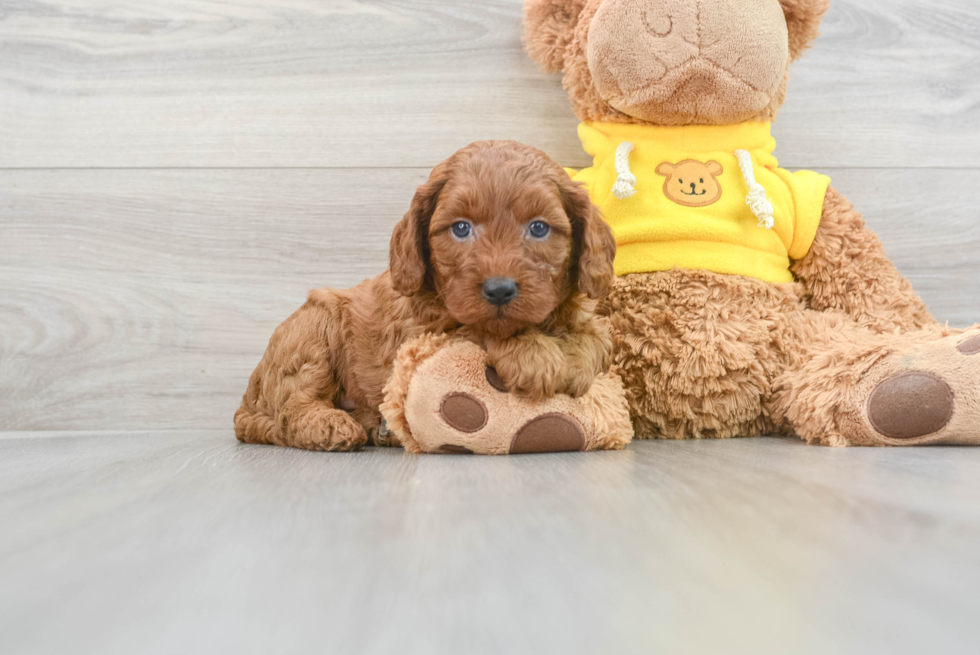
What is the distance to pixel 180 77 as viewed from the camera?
169 cm

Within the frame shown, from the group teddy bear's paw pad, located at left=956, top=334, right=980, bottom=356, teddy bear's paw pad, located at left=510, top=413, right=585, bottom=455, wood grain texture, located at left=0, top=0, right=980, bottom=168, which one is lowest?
teddy bear's paw pad, located at left=510, top=413, right=585, bottom=455

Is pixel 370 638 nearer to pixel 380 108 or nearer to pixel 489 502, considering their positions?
pixel 489 502

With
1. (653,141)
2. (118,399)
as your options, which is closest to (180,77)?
(118,399)

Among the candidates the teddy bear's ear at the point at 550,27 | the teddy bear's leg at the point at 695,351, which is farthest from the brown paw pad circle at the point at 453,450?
the teddy bear's ear at the point at 550,27

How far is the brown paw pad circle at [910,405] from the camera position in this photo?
104cm

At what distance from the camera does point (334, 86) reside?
168 centimetres

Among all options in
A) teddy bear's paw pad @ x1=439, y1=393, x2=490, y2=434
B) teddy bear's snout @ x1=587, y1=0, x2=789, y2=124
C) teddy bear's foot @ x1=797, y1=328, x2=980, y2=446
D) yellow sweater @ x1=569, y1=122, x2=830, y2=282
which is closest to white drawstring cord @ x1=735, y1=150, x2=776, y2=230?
yellow sweater @ x1=569, y1=122, x2=830, y2=282

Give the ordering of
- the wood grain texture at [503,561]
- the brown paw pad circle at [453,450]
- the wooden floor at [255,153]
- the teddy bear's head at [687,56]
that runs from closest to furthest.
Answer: the wood grain texture at [503,561] → the brown paw pad circle at [453,450] → the teddy bear's head at [687,56] → the wooden floor at [255,153]

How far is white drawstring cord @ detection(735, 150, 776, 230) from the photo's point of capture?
1.28 metres

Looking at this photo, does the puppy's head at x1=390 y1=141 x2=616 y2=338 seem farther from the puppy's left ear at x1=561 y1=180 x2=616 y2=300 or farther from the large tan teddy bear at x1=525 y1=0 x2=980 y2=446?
the large tan teddy bear at x1=525 y1=0 x2=980 y2=446

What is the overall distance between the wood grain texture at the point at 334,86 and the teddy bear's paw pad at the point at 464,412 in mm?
797

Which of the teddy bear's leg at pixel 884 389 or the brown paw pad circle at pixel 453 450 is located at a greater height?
the teddy bear's leg at pixel 884 389

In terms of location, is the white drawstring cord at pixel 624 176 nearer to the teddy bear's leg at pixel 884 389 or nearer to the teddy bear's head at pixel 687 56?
the teddy bear's head at pixel 687 56

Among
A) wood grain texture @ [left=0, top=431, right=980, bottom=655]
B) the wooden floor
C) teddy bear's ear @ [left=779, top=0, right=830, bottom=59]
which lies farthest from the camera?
the wooden floor
